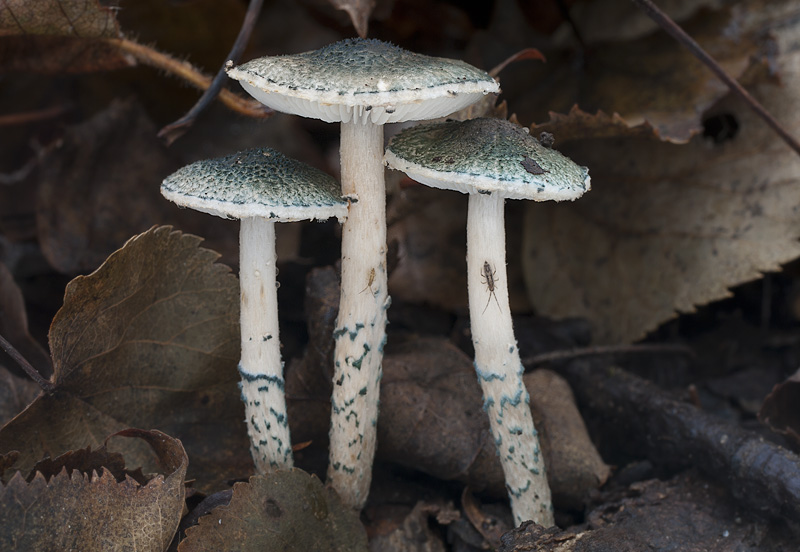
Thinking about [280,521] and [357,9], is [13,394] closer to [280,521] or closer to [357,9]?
[280,521]

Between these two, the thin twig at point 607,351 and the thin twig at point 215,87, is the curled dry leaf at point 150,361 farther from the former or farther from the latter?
the thin twig at point 607,351

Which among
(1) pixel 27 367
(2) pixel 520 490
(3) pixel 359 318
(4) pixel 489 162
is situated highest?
(4) pixel 489 162

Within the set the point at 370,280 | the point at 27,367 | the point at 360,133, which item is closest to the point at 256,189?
the point at 360,133

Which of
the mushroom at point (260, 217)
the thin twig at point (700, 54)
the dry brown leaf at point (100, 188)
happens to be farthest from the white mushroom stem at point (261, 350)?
the thin twig at point (700, 54)

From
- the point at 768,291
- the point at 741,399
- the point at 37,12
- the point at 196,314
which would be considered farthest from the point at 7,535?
the point at 768,291

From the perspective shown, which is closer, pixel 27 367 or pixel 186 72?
pixel 27 367

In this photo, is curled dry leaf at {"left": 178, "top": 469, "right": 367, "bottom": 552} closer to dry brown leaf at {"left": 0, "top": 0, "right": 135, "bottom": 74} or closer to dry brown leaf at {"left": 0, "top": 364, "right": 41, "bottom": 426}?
dry brown leaf at {"left": 0, "top": 364, "right": 41, "bottom": 426}

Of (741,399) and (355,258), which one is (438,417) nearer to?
(355,258)

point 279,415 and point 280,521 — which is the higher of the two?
point 279,415
